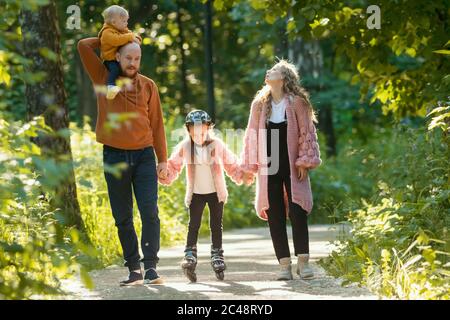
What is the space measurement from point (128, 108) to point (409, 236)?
250 centimetres

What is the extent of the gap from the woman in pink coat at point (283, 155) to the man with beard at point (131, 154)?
116 cm

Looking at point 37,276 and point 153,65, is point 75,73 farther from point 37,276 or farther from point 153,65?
point 37,276

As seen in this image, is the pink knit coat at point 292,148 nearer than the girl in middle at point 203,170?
Yes

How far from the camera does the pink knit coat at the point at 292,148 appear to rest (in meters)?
10.3

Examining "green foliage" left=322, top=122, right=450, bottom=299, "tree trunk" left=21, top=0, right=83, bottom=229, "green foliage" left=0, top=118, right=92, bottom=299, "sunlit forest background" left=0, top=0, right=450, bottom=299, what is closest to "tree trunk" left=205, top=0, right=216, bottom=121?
"sunlit forest background" left=0, top=0, right=450, bottom=299

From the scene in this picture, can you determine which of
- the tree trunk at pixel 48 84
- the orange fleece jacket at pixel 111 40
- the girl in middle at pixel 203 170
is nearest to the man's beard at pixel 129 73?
the orange fleece jacket at pixel 111 40

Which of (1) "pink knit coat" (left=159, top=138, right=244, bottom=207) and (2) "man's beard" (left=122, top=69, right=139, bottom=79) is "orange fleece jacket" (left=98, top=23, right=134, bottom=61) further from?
(1) "pink knit coat" (left=159, top=138, right=244, bottom=207)

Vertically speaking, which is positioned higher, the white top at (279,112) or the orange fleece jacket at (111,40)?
the orange fleece jacket at (111,40)

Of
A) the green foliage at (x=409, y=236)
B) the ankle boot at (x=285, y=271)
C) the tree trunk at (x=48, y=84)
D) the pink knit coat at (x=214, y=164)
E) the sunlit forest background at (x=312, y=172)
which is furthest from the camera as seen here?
the tree trunk at (x=48, y=84)

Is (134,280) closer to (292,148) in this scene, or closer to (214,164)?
(214,164)

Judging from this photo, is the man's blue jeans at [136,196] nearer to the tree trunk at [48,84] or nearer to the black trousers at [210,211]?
the black trousers at [210,211]

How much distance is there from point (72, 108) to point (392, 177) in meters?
21.9

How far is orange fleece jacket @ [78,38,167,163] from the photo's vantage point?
945cm
